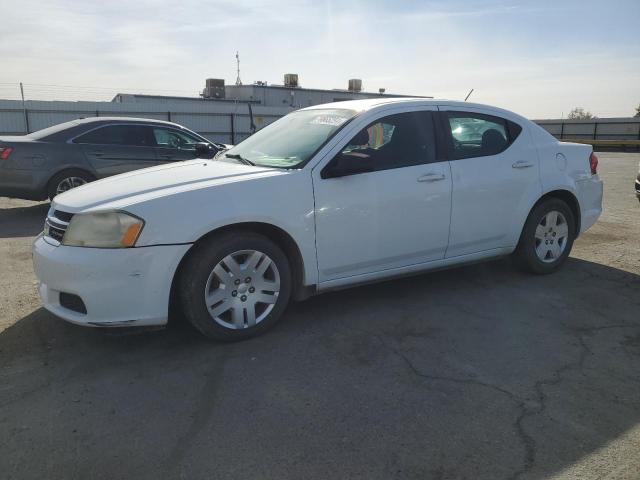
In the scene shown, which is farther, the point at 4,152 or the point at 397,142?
the point at 4,152

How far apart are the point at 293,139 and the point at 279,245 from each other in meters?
0.99

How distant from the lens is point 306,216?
12.3 ft

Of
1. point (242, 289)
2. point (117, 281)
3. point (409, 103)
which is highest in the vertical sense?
point (409, 103)

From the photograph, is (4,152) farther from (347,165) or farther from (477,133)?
(477,133)

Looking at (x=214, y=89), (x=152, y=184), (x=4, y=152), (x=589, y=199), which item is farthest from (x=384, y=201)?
(x=214, y=89)

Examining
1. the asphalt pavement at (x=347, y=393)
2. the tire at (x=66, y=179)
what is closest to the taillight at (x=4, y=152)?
the tire at (x=66, y=179)

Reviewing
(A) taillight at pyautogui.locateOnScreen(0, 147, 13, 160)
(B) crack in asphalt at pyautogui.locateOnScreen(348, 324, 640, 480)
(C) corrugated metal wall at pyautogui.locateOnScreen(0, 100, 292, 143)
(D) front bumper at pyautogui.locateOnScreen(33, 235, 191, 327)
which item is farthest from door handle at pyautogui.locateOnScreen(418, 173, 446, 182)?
(C) corrugated metal wall at pyautogui.locateOnScreen(0, 100, 292, 143)

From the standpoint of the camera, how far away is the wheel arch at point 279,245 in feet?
11.4

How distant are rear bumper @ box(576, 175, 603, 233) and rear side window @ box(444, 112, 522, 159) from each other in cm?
99

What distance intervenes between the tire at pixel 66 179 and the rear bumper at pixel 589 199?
23.1 feet

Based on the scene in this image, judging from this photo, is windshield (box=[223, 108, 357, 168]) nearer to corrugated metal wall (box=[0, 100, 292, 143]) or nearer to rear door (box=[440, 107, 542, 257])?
rear door (box=[440, 107, 542, 257])

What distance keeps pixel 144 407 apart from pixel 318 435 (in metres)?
0.98

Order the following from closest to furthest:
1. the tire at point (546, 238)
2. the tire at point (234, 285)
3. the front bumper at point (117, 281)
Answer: the front bumper at point (117, 281)
the tire at point (234, 285)
the tire at point (546, 238)

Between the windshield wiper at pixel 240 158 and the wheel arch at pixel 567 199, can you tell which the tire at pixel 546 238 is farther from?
the windshield wiper at pixel 240 158
